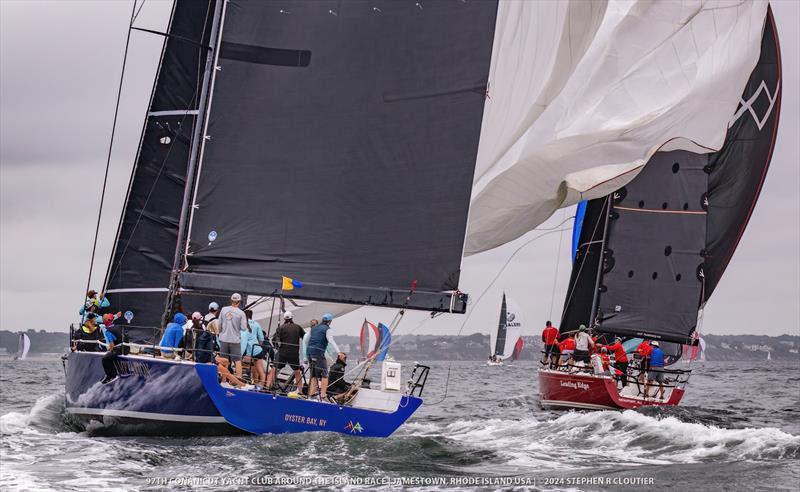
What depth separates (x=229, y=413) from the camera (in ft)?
53.6

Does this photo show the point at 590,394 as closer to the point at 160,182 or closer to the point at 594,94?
the point at 594,94

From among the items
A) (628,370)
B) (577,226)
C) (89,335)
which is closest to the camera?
(89,335)

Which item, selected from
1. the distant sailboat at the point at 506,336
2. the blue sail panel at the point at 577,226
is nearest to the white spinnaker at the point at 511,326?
the distant sailboat at the point at 506,336

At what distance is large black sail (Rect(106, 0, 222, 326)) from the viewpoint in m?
23.5

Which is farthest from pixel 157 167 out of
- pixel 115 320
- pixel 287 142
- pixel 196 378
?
pixel 196 378

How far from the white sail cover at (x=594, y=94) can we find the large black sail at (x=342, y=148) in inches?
120

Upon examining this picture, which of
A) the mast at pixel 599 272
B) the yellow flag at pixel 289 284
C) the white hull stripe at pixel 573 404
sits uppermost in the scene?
the mast at pixel 599 272

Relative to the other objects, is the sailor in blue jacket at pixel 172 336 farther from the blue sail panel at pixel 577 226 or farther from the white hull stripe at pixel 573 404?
the blue sail panel at pixel 577 226

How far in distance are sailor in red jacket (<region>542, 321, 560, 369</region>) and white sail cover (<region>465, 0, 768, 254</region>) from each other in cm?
449

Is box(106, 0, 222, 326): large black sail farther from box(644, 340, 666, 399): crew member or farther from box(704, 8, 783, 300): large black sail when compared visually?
box(704, 8, 783, 300): large black sail

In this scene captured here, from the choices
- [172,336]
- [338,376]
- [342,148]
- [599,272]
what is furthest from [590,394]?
[172,336]

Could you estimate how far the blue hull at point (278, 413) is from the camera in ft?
53.6

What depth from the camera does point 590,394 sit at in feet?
85.0

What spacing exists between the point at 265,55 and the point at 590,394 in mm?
12382
